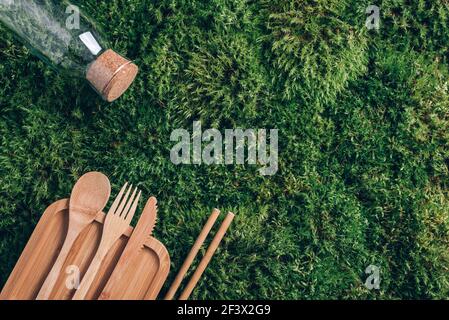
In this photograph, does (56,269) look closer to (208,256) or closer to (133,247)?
(133,247)

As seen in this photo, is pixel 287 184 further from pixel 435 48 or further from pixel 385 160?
pixel 435 48

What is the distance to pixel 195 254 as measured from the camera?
7.23ft

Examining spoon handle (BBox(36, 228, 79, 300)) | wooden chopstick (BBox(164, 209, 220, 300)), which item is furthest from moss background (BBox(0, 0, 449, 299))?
spoon handle (BBox(36, 228, 79, 300))

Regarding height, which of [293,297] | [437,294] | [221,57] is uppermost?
[221,57]

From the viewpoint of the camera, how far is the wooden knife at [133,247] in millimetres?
2107

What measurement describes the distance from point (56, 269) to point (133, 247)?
0.27 meters

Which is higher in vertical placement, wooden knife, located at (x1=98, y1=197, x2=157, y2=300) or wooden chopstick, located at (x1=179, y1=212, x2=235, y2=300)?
wooden knife, located at (x1=98, y1=197, x2=157, y2=300)

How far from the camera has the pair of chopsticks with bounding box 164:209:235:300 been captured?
7.21 feet

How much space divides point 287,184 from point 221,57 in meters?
0.55

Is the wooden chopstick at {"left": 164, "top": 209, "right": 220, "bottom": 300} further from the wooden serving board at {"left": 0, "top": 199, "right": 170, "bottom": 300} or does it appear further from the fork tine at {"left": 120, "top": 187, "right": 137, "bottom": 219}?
the fork tine at {"left": 120, "top": 187, "right": 137, "bottom": 219}

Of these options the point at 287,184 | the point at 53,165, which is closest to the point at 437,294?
the point at 287,184

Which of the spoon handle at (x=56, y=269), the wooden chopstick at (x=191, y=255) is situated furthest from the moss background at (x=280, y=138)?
the spoon handle at (x=56, y=269)

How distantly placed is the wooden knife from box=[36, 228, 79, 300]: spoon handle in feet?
0.56

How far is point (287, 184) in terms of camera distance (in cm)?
230
